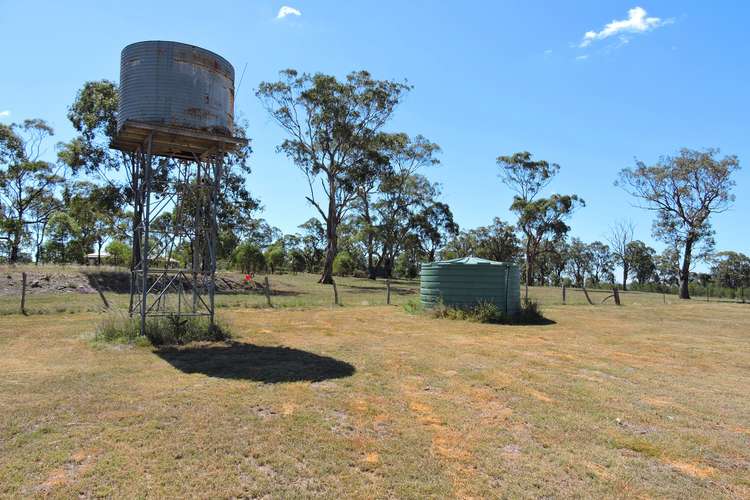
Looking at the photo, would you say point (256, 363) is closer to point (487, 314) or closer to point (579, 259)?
point (487, 314)

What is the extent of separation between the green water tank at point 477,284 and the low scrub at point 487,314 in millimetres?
199

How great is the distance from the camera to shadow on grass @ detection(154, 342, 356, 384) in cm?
→ 735

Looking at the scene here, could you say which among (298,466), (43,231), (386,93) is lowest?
(298,466)

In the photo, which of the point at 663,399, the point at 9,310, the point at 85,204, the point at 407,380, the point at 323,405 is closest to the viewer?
the point at 323,405

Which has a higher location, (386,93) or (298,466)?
(386,93)

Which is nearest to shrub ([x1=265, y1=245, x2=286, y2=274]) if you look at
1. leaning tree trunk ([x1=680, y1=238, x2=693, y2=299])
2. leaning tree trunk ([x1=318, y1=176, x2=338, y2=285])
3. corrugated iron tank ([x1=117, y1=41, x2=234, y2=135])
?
leaning tree trunk ([x1=318, y1=176, x2=338, y2=285])

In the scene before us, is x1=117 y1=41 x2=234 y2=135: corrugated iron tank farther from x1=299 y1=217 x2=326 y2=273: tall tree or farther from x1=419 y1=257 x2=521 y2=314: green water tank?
x1=299 y1=217 x2=326 y2=273: tall tree

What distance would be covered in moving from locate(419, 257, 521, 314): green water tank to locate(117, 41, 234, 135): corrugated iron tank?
9.10 metres

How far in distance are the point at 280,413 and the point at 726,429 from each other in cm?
481

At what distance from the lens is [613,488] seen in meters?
3.97

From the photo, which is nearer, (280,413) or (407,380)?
(280,413)

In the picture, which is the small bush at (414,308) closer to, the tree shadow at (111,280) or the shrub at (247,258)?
the tree shadow at (111,280)

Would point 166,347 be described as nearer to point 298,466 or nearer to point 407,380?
point 407,380

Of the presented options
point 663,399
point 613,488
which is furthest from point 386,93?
point 613,488
